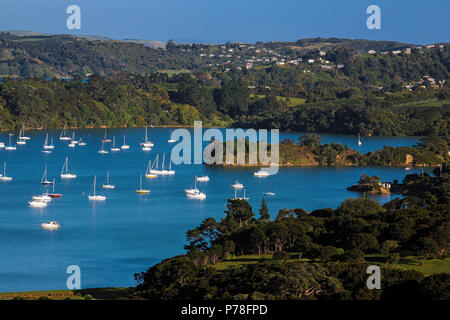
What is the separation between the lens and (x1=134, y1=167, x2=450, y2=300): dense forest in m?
17.2

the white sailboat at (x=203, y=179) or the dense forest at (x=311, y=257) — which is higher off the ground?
the white sailboat at (x=203, y=179)

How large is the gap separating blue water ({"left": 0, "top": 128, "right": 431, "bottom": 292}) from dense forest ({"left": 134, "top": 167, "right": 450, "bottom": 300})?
133 inches

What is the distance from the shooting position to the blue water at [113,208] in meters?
28.3

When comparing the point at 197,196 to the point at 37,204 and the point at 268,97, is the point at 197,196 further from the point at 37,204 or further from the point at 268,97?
the point at 268,97

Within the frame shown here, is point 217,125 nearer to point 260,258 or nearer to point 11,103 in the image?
point 11,103

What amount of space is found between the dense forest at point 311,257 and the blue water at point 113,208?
3386mm

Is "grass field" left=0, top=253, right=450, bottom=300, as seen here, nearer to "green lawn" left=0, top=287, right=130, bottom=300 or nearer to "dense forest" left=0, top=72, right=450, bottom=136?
"green lawn" left=0, top=287, right=130, bottom=300

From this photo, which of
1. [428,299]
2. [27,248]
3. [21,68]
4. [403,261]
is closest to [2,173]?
[27,248]

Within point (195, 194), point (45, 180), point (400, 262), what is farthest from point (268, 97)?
point (400, 262)

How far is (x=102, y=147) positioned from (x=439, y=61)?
305 feet

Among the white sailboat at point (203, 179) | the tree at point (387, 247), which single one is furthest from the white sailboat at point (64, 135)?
the tree at point (387, 247)

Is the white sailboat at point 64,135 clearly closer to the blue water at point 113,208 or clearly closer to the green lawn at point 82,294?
the blue water at point 113,208

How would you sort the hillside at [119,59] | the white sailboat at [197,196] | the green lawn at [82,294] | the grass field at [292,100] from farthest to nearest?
the hillside at [119,59] < the grass field at [292,100] < the white sailboat at [197,196] < the green lawn at [82,294]
